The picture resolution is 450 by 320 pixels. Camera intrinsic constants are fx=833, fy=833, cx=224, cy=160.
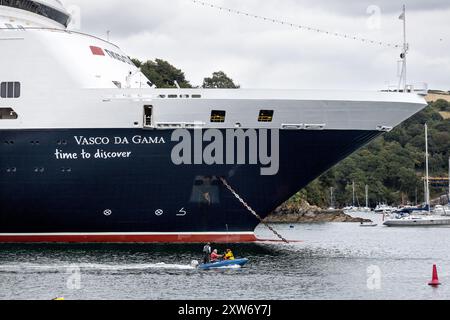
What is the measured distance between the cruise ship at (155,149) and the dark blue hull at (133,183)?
54mm

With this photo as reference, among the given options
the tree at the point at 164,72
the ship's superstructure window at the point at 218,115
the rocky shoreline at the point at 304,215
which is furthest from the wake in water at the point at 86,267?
the rocky shoreline at the point at 304,215

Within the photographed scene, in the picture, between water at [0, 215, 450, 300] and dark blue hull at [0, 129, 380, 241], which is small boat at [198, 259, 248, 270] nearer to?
water at [0, 215, 450, 300]

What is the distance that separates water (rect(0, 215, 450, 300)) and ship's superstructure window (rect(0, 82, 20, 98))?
8.42 m

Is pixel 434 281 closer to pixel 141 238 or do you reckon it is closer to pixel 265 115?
pixel 265 115

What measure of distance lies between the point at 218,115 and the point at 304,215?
81443 millimetres

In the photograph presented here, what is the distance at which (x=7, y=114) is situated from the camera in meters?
45.4

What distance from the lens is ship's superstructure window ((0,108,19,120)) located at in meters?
45.2

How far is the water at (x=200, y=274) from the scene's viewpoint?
32.2 m

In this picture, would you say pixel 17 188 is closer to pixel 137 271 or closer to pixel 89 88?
pixel 89 88

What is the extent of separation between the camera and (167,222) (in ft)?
148

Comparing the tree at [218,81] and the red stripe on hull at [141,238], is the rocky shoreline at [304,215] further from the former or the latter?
the red stripe on hull at [141,238]

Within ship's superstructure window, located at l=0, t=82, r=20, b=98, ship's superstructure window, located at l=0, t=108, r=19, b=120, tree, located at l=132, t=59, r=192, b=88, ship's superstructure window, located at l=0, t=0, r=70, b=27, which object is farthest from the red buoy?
tree, located at l=132, t=59, r=192, b=88

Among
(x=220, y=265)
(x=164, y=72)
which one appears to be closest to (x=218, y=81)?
(x=164, y=72)
